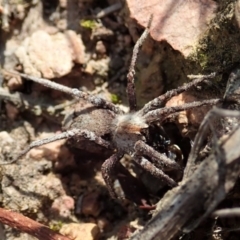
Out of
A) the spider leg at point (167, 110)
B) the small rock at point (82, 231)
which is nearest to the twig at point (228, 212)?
the spider leg at point (167, 110)

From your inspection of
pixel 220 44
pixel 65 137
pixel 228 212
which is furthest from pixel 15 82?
pixel 228 212

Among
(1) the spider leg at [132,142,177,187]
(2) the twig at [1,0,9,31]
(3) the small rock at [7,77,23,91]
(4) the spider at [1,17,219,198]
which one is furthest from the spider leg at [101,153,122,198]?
(2) the twig at [1,0,9,31]

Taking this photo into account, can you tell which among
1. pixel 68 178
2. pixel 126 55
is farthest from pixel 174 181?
pixel 126 55

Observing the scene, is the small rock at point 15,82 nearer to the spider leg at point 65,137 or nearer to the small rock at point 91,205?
the spider leg at point 65,137

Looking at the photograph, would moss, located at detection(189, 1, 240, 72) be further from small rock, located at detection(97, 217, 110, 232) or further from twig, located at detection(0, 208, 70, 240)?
twig, located at detection(0, 208, 70, 240)

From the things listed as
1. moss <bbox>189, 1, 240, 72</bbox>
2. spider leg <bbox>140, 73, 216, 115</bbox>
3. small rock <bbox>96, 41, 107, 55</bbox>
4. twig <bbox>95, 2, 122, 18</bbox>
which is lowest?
spider leg <bbox>140, 73, 216, 115</bbox>
